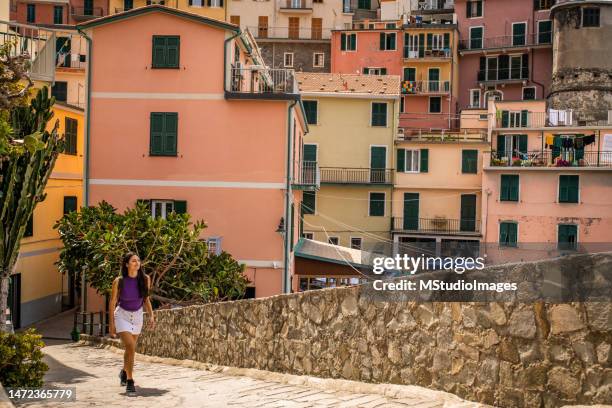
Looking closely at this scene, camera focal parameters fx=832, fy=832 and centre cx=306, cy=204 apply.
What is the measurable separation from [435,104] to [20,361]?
2362 inches

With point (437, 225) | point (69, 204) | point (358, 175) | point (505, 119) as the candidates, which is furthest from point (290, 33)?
point (69, 204)

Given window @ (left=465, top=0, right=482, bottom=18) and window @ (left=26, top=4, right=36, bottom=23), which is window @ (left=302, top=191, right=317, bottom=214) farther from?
window @ (left=26, top=4, right=36, bottom=23)

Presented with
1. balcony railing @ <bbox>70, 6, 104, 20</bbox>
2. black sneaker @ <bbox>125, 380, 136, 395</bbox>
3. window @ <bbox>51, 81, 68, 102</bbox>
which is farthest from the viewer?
balcony railing @ <bbox>70, 6, 104, 20</bbox>

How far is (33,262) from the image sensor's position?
97.7 feet

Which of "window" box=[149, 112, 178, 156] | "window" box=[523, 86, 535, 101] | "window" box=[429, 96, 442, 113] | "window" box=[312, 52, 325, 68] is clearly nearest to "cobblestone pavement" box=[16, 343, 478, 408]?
"window" box=[149, 112, 178, 156]

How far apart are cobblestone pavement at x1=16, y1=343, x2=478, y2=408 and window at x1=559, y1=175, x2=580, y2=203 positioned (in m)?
39.3

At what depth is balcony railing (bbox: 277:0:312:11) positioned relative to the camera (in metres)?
76.5

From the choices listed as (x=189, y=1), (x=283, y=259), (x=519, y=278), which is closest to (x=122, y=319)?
(x=519, y=278)

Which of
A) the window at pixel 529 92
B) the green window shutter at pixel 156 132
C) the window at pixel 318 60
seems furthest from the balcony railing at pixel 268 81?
the window at pixel 318 60

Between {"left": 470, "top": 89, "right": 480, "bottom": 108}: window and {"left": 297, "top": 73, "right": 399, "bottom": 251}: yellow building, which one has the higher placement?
{"left": 470, "top": 89, "right": 480, "bottom": 108}: window

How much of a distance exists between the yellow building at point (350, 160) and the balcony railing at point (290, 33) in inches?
959

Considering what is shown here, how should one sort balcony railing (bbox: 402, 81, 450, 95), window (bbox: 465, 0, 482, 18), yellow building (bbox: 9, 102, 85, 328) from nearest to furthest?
yellow building (bbox: 9, 102, 85, 328) → balcony railing (bbox: 402, 81, 450, 95) → window (bbox: 465, 0, 482, 18)

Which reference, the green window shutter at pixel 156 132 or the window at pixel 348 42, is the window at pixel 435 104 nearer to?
the window at pixel 348 42

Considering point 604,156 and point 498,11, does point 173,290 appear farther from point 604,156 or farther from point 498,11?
point 498,11
